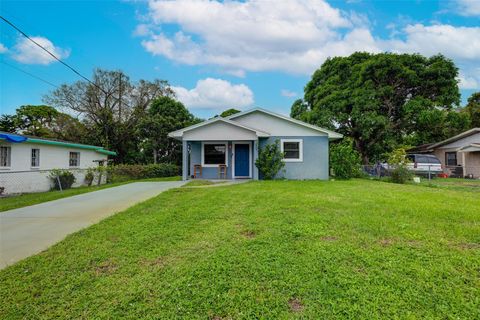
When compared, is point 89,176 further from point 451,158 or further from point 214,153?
point 451,158

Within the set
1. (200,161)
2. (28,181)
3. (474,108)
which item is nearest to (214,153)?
(200,161)

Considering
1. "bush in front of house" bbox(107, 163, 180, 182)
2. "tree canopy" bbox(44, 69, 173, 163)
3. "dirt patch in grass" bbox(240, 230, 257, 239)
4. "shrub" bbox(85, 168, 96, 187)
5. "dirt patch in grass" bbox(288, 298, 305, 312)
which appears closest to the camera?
"dirt patch in grass" bbox(288, 298, 305, 312)

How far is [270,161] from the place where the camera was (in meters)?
13.0

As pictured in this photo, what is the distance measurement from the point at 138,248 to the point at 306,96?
24920mm

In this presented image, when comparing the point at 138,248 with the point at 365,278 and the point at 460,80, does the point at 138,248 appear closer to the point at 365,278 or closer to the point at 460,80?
the point at 365,278

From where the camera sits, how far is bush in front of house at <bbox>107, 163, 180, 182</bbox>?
587 inches

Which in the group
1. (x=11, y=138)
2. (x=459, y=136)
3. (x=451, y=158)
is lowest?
(x=451, y=158)

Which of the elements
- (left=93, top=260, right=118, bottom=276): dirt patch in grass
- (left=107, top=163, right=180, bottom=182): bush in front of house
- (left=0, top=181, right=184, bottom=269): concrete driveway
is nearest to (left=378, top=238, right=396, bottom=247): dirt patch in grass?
(left=93, top=260, right=118, bottom=276): dirt patch in grass

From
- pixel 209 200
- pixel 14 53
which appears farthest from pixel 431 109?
pixel 14 53

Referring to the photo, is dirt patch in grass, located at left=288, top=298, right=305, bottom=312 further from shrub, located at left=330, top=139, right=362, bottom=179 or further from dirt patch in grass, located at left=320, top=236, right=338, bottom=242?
shrub, located at left=330, top=139, right=362, bottom=179

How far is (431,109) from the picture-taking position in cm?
1880

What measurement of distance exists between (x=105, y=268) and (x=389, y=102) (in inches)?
910

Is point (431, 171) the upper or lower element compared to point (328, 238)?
upper

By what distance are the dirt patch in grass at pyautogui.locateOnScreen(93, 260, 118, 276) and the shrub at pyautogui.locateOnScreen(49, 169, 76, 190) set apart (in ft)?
37.4
